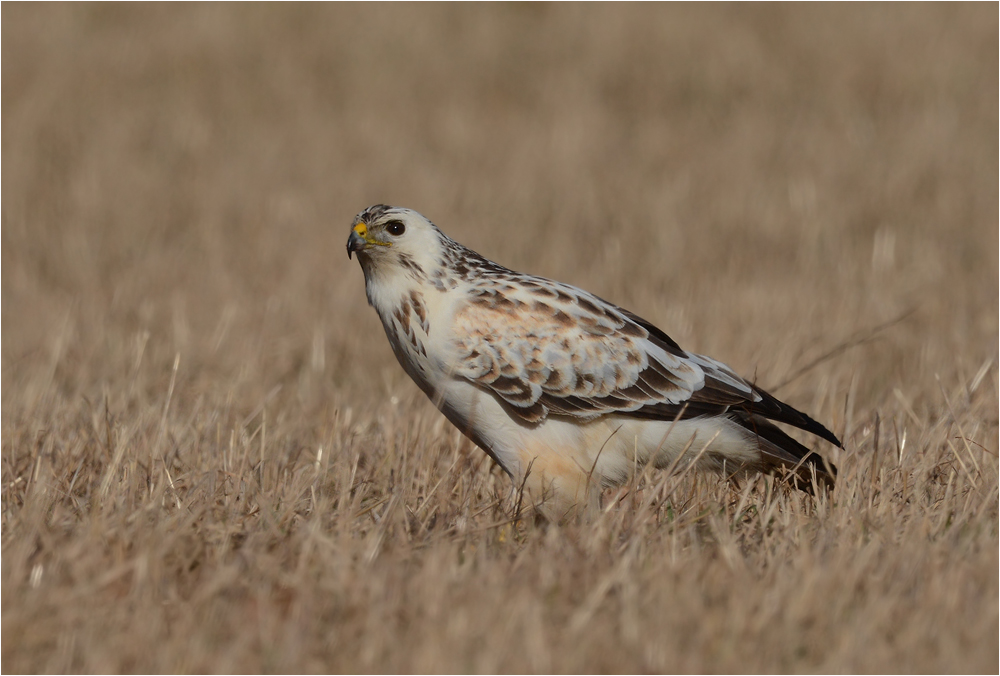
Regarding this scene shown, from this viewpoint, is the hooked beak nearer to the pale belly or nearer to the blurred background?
the pale belly

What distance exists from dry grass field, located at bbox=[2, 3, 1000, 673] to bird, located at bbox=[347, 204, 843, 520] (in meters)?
0.18

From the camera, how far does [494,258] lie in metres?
9.97

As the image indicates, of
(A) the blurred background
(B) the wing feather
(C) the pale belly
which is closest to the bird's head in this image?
(B) the wing feather

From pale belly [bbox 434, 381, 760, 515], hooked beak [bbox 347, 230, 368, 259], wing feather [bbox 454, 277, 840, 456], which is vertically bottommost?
pale belly [bbox 434, 381, 760, 515]

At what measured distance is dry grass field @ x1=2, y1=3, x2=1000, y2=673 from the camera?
317cm

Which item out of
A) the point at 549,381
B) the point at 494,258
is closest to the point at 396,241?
the point at 549,381

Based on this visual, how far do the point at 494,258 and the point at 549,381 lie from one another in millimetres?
5618

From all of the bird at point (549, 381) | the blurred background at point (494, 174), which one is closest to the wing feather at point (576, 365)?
the bird at point (549, 381)

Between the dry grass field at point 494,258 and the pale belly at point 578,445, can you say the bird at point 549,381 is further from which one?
the dry grass field at point 494,258

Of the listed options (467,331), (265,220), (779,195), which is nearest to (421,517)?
(467,331)

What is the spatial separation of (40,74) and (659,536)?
1306cm

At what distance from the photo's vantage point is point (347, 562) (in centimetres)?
334

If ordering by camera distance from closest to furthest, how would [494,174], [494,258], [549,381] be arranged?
1. [549,381]
2. [494,258]
3. [494,174]

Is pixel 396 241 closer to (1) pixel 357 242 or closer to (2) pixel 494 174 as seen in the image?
(1) pixel 357 242
